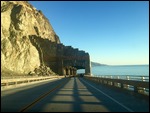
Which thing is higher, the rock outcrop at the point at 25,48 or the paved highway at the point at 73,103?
the rock outcrop at the point at 25,48

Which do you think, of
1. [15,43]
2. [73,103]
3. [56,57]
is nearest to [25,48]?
[15,43]

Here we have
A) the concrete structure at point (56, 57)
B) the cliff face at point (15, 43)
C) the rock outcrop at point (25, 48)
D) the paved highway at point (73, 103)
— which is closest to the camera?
the paved highway at point (73, 103)

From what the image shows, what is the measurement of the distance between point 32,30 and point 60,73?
22439 millimetres

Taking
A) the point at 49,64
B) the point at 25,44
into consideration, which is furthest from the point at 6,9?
the point at 49,64

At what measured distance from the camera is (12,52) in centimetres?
8494

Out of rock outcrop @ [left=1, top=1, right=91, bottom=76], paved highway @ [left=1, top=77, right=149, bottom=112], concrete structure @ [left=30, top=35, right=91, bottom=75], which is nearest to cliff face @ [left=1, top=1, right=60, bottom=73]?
rock outcrop @ [left=1, top=1, right=91, bottom=76]

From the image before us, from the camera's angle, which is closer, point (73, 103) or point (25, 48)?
point (73, 103)

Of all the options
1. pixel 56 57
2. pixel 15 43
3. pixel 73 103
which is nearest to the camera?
pixel 73 103

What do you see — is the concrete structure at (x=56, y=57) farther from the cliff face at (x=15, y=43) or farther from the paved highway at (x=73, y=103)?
the paved highway at (x=73, y=103)

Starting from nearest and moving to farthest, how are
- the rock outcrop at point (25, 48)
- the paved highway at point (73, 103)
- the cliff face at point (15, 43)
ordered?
the paved highway at point (73, 103), the cliff face at point (15, 43), the rock outcrop at point (25, 48)

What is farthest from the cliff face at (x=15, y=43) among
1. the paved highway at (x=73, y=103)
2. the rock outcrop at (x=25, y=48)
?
the paved highway at (x=73, y=103)

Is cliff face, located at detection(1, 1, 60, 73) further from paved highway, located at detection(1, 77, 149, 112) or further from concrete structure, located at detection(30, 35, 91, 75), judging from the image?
paved highway, located at detection(1, 77, 149, 112)

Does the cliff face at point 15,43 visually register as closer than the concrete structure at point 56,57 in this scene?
Yes

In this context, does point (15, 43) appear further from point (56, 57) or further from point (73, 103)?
point (73, 103)
